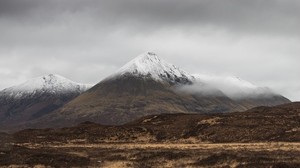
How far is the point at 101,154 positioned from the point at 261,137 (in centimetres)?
3191

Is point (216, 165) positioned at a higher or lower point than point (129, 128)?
lower

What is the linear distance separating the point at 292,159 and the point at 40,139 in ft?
184

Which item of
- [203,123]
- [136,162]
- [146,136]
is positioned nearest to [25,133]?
[146,136]

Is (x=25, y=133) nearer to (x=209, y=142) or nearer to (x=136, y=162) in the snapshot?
(x=209, y=142)

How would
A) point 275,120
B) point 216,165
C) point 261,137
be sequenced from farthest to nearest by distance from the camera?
point 275,120 < point 261,137 < point 216,165

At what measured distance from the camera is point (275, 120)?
299ft

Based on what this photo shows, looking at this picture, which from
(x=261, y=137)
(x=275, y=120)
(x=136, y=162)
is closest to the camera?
(x=136, y=162)

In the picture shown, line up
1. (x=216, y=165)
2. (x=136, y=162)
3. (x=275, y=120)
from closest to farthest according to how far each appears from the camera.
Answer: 1. (x=216, y=165)
2. (x=136, y=162)
3. (x=275, y=120)

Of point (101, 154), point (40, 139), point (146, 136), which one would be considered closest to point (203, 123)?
point (146, 136)

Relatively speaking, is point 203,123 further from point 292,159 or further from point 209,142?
point 292,159

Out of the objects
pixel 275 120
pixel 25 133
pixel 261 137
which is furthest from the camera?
pixel 25 133

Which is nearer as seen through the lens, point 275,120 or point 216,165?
point 216,165

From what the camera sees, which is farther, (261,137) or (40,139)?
(40,139)

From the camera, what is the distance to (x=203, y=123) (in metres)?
93.8
